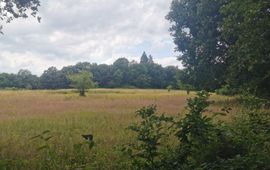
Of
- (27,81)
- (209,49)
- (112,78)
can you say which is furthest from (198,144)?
(27,81)

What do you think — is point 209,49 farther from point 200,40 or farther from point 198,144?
point 198,144

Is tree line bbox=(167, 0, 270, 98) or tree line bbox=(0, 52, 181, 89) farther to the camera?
tree line bbox=(0, 52, 181, 89)

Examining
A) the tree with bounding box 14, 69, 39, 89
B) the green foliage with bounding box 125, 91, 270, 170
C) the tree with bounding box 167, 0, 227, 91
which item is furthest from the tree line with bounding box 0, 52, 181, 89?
the green foliage with bounding box 125, 91, 270, 170

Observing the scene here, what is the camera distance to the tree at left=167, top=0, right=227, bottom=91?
37.8 m

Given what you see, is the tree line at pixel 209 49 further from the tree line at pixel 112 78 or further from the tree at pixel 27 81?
the tree at pixel 27 81

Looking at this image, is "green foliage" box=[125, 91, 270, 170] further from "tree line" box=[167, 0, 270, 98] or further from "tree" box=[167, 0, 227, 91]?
"tree" box=[167, 0, 227, 91]

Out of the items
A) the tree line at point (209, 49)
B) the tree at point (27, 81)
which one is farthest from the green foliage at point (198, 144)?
the tree at point (27, 81)

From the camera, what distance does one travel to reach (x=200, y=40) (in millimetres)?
39156

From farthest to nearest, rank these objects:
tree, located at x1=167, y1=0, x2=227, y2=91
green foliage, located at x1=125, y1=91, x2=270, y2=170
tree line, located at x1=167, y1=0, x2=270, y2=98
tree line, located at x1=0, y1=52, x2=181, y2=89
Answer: tree line, located at x1=0, y1=52, x2=181, y2=89
tree, located at x1=167, y1=0, x2=227, y2=91
tree line, located at x1=167, y1=0, x2=270, y2=98
green foliage, located at x1=125, y1=91, x2=270, y2=170

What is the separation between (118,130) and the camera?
1864cm

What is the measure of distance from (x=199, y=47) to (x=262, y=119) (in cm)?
3161

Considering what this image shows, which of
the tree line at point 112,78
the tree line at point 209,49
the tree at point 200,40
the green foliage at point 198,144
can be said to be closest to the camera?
the green foliage at point 198,144

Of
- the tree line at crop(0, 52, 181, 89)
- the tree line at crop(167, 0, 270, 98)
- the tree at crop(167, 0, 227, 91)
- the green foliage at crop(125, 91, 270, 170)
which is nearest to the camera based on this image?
the green foliage at crop(125, 91, 270, 170)

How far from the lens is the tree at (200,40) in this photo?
3781 centimetres
